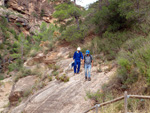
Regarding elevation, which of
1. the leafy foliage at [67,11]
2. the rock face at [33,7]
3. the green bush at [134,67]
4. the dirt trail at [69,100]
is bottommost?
the dirt trail at [69,100]

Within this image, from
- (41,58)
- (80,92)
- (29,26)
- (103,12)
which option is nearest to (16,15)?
(29,26)

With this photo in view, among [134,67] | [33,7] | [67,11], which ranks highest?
[33,7]

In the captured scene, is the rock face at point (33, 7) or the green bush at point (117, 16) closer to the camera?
the green bush at point (117, 16)

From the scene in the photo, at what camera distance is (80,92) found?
617cm

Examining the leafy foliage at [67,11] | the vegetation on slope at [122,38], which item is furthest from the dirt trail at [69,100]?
the leafy foliage at [67,11]

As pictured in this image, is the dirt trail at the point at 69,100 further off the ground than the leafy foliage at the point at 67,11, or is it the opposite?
the leafy foliage at the point at 67,11

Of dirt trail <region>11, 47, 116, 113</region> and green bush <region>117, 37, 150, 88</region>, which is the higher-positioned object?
green bush <region>117, 37, 150, 88</region>

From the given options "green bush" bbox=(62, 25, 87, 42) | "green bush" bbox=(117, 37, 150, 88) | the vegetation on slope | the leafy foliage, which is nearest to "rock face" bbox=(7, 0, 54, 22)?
the vegetation on slope

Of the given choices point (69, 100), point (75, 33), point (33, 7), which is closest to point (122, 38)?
point (75, 33)

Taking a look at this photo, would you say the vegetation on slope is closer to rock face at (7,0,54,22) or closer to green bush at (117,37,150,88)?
green bush at (117,37,150,88)

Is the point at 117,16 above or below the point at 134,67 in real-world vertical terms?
above

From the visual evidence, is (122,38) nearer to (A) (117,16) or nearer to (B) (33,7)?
(A) (117,16)

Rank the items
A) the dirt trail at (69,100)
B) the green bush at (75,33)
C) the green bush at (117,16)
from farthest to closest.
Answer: the green bush at (75,33), the green bush at (117,16), the dirt trail at (69,100)

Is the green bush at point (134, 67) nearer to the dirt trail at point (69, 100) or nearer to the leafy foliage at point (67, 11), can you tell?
the dirt trail at point (69, 100)
